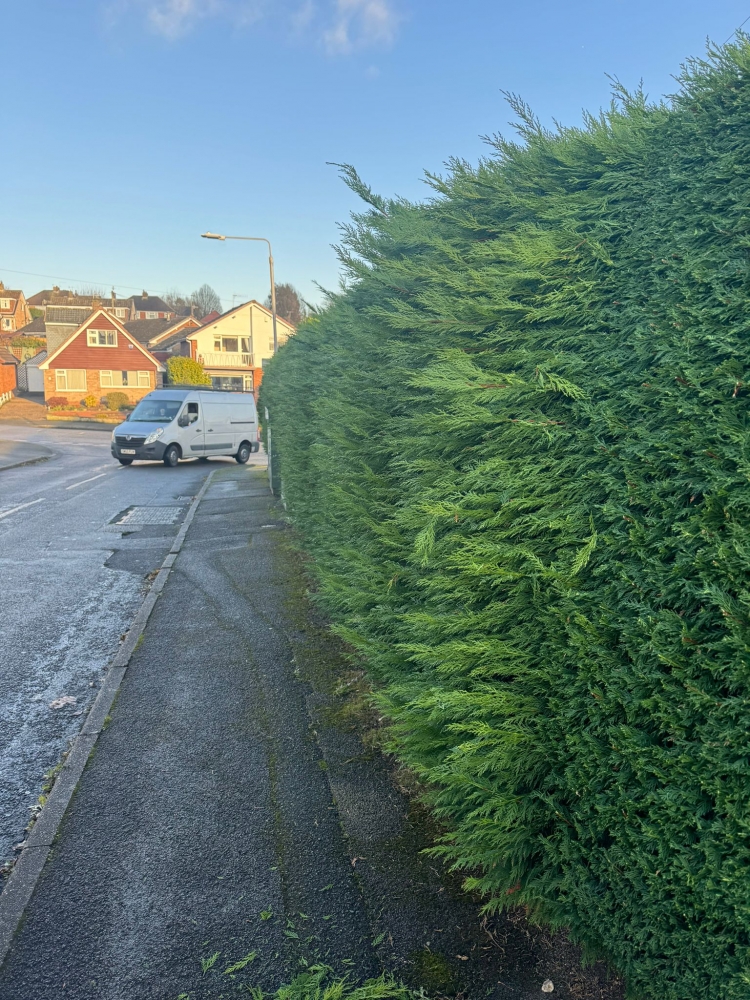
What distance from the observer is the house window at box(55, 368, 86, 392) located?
5500 centimetres

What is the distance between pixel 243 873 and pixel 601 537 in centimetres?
236

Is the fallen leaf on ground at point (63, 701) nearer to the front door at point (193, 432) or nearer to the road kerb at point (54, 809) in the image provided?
the road kerb at point (54, 809)

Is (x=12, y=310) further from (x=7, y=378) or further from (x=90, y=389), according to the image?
(x=90, y=389)

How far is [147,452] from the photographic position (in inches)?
895

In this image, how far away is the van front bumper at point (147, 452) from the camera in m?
22.7

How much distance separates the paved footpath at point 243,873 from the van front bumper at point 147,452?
18.2 meters

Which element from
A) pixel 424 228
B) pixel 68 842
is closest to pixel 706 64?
pixel 424 228

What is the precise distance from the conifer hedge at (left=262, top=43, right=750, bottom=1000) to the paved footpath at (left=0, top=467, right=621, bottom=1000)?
0.33 meters

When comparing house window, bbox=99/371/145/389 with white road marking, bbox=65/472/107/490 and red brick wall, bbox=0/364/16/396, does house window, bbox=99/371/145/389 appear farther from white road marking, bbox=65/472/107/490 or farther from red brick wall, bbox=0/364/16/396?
white road marking, bbox=65/472/107/490

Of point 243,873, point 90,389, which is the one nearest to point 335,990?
point 243,873

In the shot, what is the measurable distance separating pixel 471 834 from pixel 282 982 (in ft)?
3.03

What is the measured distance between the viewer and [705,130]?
2.56 m

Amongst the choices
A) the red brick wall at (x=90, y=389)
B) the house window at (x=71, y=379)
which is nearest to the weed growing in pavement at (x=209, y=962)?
the red brick wall at (x=90, y=389)

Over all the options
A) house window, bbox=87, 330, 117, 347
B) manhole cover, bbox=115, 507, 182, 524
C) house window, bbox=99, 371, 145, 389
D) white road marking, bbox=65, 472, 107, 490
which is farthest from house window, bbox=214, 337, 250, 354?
manhole cover, bbox=115, 507, 182, 524
